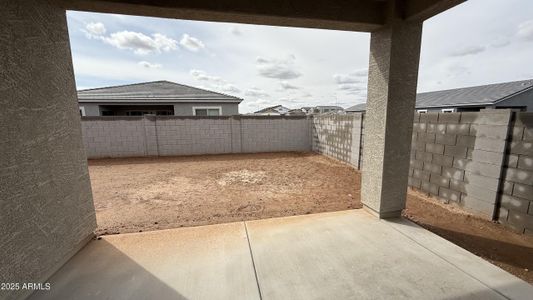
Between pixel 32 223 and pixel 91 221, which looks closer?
pixel 32 223

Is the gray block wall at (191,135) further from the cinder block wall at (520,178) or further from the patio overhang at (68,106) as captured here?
the cinder block wall at (520,178)

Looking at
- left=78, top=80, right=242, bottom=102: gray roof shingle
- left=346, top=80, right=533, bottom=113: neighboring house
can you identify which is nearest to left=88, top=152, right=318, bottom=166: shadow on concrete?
left=78, top=80, right=242, bottom=102: gray roof shingle

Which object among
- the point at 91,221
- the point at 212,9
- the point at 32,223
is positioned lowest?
the point at 91,221

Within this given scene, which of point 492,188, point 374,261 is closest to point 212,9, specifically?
point 374,261

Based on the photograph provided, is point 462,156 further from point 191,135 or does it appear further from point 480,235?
point 191,135

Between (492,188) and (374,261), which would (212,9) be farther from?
(492,188)

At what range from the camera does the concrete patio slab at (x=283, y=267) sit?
170 centimetres

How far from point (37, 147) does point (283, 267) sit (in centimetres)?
230

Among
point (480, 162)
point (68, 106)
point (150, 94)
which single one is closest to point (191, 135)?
point (150, 94)

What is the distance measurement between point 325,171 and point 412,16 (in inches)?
171

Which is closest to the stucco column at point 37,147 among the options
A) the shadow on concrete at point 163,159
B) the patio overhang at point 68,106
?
the patio overhang at point 68,106

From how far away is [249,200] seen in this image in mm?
3982

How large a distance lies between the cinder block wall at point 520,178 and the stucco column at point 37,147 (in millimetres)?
5122

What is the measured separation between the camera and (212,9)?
2076 mm
